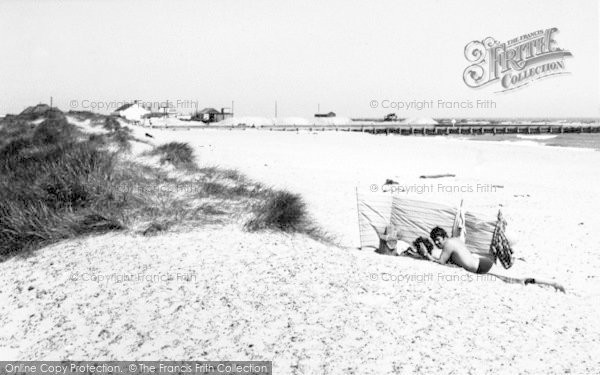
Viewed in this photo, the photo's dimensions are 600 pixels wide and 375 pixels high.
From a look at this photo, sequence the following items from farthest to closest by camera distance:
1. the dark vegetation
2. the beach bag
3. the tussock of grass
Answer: the tussock of grass
the beach bag
the dark vegetation

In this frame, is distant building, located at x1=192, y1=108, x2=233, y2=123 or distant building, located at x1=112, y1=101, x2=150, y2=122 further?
distant building, located at x1=192, y1=108, x2=233, y2=123

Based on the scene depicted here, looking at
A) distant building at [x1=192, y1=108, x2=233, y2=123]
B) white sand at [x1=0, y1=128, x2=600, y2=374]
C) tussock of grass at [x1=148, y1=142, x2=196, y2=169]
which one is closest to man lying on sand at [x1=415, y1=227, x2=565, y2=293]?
white sand at [x1=0, y1=128, x2=600, y2=374]

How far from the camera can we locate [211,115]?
98500 millimetres

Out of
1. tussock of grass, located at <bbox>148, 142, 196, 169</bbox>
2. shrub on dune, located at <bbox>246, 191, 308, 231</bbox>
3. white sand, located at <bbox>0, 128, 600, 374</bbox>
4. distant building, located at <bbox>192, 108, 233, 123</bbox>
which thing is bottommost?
white sand, located at <bbox>0, 128, 600, 374</bbox>

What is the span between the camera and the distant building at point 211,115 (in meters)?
98.5

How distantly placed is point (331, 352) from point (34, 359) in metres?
2.16

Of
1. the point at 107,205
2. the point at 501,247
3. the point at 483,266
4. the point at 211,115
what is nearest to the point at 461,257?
the point at 483,266

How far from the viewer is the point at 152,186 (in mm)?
7801

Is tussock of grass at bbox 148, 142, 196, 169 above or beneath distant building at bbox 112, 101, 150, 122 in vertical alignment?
beneath

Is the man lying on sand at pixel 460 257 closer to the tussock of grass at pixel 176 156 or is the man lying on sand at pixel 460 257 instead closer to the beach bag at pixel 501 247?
the beach bag at pixel 501 247

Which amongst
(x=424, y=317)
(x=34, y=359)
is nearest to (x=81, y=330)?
(x=34, y=359)

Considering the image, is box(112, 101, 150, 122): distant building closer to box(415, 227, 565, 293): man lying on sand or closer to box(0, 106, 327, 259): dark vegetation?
box(0, 106, 327, 259): dark vegetation

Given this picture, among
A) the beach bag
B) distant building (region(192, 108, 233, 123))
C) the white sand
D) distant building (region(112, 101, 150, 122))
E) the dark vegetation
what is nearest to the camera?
the white sand

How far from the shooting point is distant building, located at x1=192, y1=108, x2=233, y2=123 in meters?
98.5
